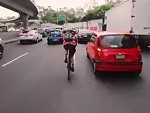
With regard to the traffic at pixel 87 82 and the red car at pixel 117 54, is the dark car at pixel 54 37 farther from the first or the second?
the red car at pixel 117 54

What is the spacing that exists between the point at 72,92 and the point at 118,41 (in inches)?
129

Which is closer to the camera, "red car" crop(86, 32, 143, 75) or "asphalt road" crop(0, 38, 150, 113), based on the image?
"asphalt road" crop(0, 38, 150, 113)

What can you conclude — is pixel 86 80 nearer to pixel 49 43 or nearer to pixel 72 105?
pixel 72 105

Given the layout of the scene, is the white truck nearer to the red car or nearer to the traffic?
the traffic

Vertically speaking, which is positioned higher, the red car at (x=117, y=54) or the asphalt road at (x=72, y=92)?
the red car at (x=117, y=54)

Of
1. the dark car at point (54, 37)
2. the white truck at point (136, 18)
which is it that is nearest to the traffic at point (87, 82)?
the white truck at point (136, 18)

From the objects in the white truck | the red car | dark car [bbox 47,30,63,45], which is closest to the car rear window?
the red car

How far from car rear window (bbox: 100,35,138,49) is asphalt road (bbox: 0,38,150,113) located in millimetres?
1083

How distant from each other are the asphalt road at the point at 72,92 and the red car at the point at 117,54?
380 millimetres

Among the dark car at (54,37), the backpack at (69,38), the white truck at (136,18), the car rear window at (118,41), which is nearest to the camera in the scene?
the car rear window at (118,41)

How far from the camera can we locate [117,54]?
1046 centimetres

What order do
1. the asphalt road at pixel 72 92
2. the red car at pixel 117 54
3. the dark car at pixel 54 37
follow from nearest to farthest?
the asphalt road at pixel 72 92, the red car at pixel 117 54, the dark car at pixel 54 37

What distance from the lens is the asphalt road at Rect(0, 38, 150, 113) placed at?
6984 mm

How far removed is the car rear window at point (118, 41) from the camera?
10.8 metres
